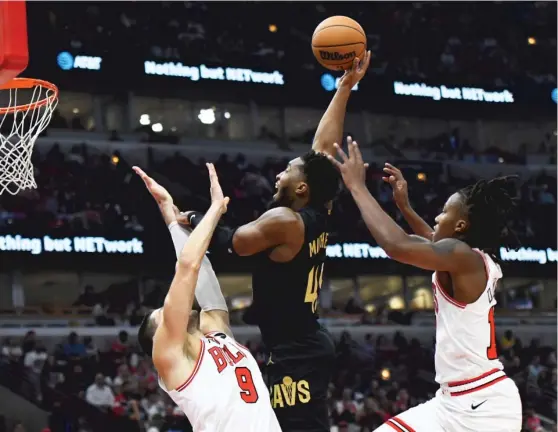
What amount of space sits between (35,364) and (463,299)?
995 centimetres

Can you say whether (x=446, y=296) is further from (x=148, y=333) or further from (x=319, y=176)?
(x=148, y=333)

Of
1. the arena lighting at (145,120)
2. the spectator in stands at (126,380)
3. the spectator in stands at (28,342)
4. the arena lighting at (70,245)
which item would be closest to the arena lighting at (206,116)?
the arena lighting at (145,120)

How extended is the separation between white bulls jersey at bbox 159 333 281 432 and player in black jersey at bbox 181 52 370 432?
775 millimetres

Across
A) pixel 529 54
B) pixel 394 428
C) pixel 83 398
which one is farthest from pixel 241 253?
pixel 529 54

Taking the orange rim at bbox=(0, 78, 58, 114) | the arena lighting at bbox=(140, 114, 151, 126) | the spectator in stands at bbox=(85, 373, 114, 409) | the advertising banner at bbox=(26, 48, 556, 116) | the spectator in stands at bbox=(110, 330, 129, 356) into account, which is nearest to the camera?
the orange rim at bbox=(0, 78, 58, 114)

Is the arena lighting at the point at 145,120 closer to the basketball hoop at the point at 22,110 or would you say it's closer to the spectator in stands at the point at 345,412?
the spectator in stands at the point at 345,412

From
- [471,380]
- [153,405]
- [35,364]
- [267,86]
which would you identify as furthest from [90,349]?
[471,380]

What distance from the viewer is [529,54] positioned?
70.0 ft

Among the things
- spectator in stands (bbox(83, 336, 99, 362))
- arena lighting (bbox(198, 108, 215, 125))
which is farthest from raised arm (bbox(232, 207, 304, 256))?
arena lighting (bbox(198, 108, 215, 125))

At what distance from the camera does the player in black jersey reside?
4.97m

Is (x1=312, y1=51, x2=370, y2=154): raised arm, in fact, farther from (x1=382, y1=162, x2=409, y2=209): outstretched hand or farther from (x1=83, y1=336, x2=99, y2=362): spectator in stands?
(x1=83, y1=336, x2=99, y2=362): spectator in stands

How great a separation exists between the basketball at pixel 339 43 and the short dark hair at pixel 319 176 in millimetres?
718

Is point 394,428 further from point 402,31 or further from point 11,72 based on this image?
point 402,31

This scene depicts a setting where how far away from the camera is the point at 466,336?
15.7 ft
